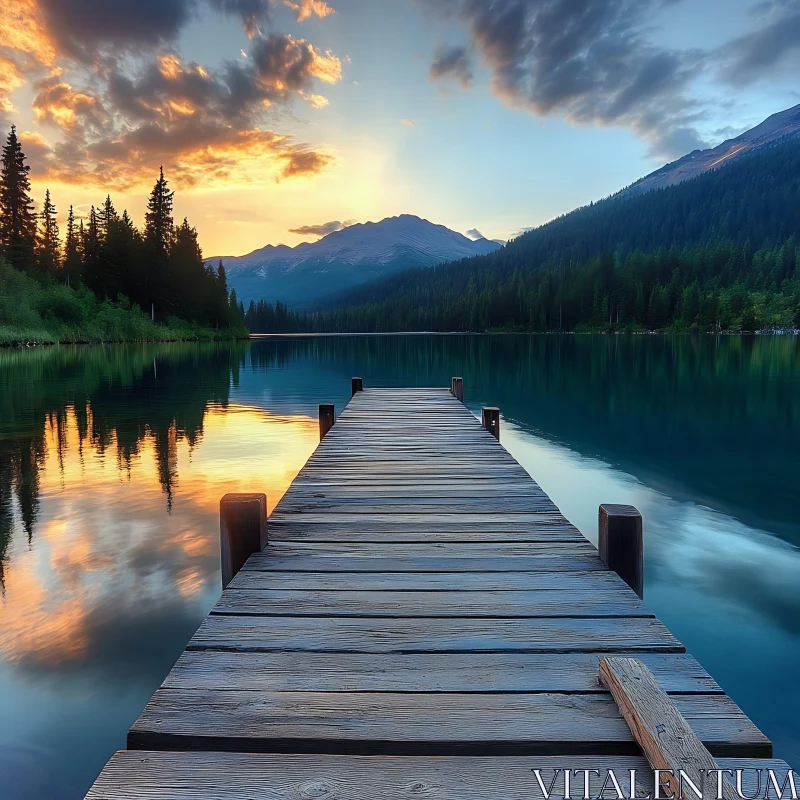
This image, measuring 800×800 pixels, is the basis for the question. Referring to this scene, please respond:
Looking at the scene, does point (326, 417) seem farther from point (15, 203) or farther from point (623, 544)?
point (15, 203)

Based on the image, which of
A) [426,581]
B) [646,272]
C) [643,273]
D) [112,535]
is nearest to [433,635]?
[426,581]

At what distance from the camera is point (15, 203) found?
181 feet

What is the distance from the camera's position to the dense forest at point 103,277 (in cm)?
4669

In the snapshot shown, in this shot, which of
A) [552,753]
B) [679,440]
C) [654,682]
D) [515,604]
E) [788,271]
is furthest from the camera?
[788,271]

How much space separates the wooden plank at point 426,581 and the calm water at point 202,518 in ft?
4.68

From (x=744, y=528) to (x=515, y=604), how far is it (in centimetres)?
599

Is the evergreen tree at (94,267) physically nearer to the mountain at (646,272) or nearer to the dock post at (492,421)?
the dock post at (492,421)

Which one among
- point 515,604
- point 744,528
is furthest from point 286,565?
point 744,528

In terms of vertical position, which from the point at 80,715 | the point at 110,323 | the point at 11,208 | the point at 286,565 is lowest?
the point at 80,715

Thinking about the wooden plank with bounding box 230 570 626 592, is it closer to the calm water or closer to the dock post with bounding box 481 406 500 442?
the calm water

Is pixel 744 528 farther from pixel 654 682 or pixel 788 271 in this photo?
pixel 788 271

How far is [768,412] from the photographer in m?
16.6

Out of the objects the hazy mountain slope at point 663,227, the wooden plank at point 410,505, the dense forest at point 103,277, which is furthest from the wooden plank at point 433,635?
the hazy mountain slope at point 663,227

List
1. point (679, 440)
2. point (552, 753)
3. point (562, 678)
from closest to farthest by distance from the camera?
point (552, 753) → point (562, 678) → point (679, 440)
